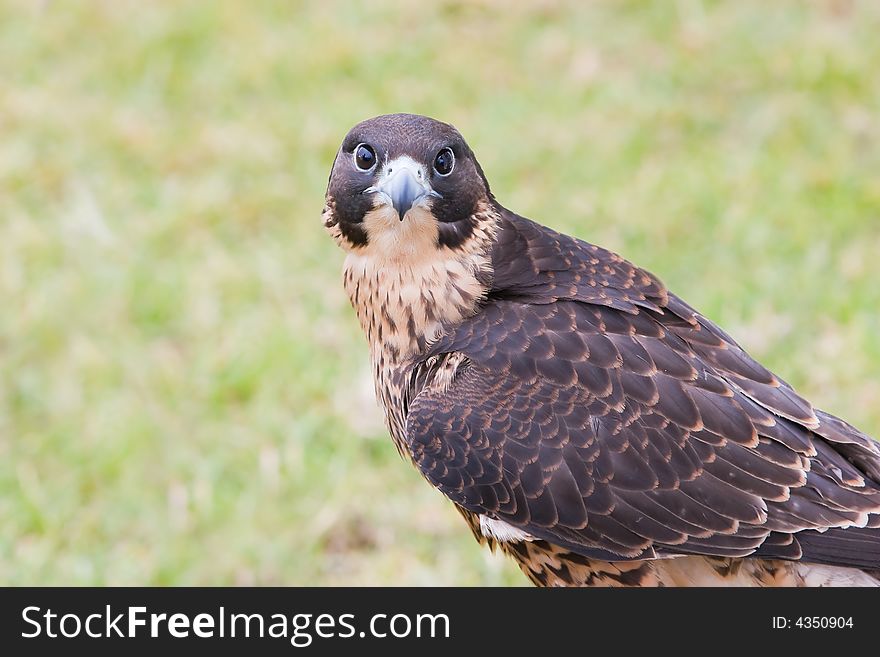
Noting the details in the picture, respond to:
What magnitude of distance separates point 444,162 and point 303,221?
3.14 m

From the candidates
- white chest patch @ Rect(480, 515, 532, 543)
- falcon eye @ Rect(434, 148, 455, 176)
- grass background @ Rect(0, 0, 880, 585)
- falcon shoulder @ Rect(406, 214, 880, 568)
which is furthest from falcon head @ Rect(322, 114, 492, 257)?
grass background @ Rect(0, 0, 880, 585)

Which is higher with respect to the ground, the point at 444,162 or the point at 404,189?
the point at 444,162

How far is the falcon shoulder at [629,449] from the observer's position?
348cm

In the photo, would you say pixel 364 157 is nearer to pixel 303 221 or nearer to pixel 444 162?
pixel 444 162

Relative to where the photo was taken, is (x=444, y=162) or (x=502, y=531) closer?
(x=502, y=531)

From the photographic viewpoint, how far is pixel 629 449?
3.53 metres

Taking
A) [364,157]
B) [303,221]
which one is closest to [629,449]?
[364,157]

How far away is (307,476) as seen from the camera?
5262mm

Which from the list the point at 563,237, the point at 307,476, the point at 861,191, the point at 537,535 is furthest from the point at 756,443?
the point at 861,191

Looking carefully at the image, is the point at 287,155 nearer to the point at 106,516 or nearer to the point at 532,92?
the point at 532,92

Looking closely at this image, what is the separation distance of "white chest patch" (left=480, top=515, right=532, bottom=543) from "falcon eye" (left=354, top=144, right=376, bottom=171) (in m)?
1.03

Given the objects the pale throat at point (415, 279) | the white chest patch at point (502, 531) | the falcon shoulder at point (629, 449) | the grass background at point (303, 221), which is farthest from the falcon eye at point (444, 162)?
the grass background at point (303, 221)

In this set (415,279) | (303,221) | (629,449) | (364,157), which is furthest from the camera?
(303,221)

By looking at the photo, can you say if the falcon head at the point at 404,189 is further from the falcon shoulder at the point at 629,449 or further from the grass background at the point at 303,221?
the grass background at the point at 303,221
